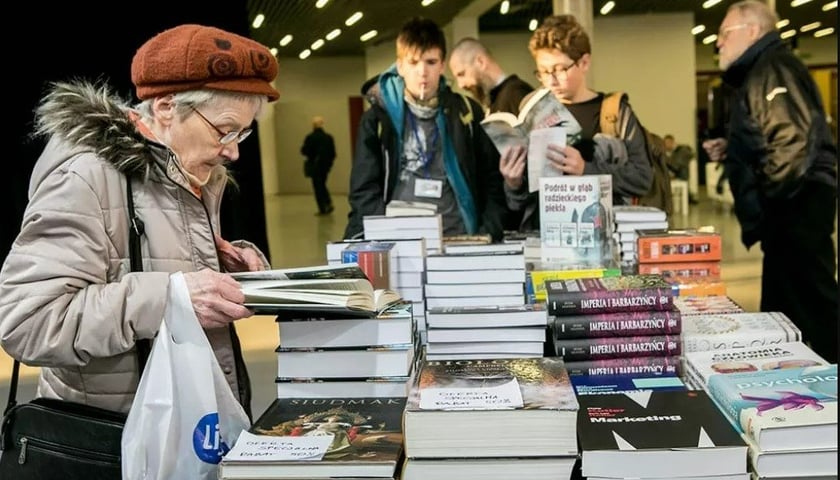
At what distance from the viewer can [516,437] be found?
1.06 m

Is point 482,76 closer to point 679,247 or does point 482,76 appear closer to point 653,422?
point 679,247

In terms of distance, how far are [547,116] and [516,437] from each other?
5.08ft

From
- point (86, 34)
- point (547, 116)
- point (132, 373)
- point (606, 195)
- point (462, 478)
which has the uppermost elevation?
point (86, 34)

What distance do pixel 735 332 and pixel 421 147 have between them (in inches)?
62.1

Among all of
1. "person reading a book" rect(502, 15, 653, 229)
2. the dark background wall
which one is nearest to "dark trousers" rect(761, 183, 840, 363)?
"person reading a book" rect(502, 15, 653, 229)

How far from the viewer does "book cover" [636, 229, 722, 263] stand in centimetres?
200

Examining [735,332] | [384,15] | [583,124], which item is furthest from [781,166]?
[384,15]

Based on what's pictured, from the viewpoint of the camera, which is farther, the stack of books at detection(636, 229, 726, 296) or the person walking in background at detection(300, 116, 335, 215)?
the person walking in background at detection(300, 116, 335, 215)

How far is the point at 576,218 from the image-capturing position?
2.14m

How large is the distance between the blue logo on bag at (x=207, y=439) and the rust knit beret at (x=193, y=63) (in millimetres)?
565

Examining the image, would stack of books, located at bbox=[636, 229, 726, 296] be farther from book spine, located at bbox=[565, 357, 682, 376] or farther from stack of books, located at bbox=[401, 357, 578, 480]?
stack of books, located at bbox=[401, 357, 578, 480]

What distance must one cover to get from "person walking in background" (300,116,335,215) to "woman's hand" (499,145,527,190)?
11.1 m

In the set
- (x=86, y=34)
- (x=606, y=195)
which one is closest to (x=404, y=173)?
(x=606, y=195)

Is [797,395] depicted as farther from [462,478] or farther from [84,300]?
[84,300]
